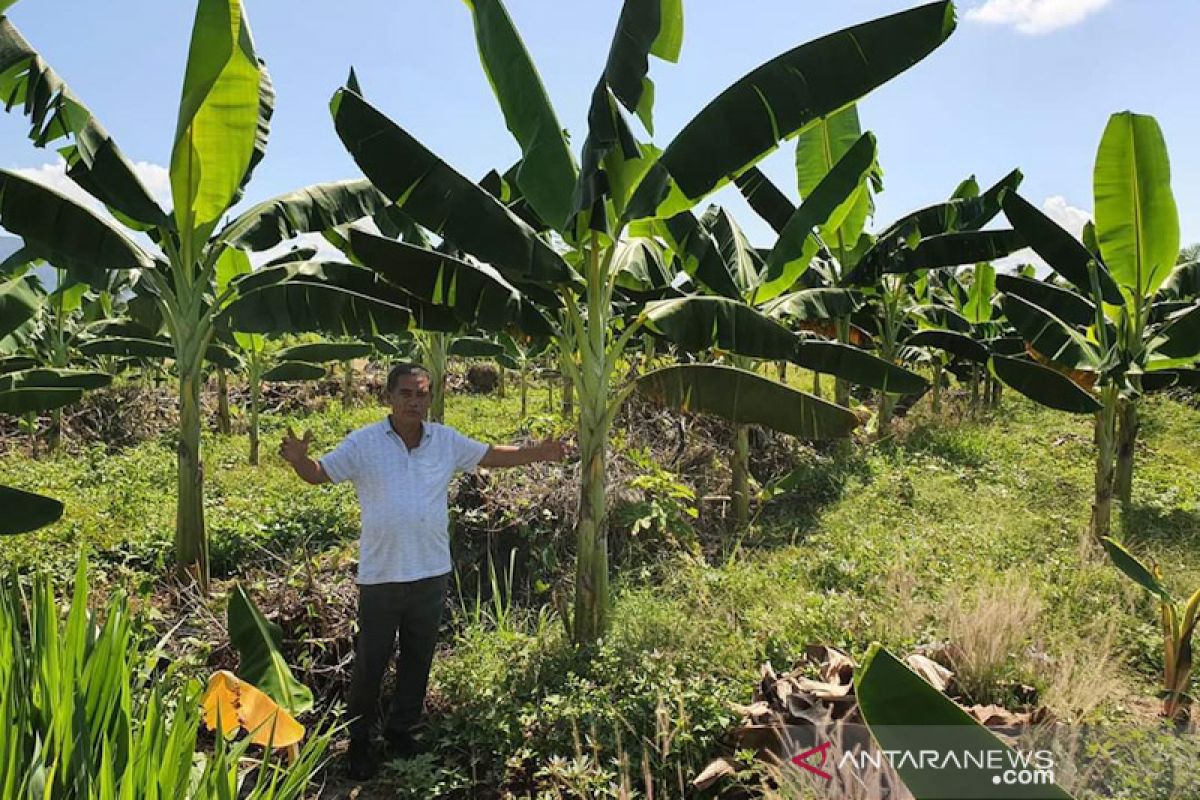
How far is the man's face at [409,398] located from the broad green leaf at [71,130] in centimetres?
210

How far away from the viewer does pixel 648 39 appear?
13.2 feet

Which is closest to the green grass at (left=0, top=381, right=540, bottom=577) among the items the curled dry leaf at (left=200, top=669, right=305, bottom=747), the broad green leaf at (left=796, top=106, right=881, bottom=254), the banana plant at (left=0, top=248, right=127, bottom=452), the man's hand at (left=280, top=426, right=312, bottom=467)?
the banana plant at (left=0, top=248, right=127, bottom=452)

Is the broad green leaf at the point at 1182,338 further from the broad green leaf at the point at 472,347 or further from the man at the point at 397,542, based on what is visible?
the broad green leaf at the point at 472,347

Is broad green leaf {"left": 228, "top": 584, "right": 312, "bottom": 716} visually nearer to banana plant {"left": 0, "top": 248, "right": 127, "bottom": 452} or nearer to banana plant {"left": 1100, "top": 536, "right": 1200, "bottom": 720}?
banana plant {"left": 1100, "top": 536, "right": 1200, "bottom": 720}

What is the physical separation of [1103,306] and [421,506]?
5.89 m

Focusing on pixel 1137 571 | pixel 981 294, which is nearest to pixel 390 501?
pixel 1137 571

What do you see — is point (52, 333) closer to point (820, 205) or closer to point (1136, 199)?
point (820, 205)

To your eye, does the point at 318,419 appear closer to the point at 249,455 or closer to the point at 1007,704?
the point at 249,455

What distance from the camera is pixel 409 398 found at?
3338 millimetres

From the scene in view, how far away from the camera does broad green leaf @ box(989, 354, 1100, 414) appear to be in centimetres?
551

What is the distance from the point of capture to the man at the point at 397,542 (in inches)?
131

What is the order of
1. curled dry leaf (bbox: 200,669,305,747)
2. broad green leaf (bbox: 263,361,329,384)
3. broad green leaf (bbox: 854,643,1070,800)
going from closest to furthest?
broad green leaf (bbox: 854,643,1070,800)
curled dry leaf (bbox: 200,669,305,747)
broad green leaf (bbox: 263,361,329,384)

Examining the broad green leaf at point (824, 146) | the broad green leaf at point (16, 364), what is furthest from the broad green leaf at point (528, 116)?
the broad green leaf at point (16, 364)

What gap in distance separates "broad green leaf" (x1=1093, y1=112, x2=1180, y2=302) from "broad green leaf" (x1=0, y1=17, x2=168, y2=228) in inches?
251
